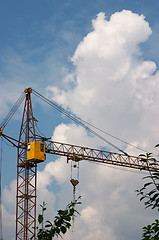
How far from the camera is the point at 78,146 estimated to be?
94.1 meters

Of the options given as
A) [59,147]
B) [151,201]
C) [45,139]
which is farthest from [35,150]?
[151,201]

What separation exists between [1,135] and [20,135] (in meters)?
4.52

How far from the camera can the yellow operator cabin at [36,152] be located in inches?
3066

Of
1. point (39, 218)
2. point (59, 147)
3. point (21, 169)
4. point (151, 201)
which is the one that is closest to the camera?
point (39, 218)

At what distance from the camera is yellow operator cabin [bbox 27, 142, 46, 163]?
77875 mm

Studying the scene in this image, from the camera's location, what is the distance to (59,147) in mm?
90750

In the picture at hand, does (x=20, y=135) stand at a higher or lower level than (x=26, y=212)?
higher

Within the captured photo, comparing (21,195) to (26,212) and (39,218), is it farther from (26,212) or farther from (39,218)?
(39,218)

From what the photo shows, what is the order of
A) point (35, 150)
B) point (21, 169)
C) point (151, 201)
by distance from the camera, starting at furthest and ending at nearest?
1. point (21, 169)
2. point (35, 150)
3. point (151, 201)

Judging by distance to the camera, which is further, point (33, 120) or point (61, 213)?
point (33, 120)

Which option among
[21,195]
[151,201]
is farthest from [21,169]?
[151,201]

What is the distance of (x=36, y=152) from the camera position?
7838cm

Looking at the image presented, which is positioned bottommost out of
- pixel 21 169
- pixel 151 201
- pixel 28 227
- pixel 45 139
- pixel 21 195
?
pixel 151 201

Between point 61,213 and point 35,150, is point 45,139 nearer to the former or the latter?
point 35,150
